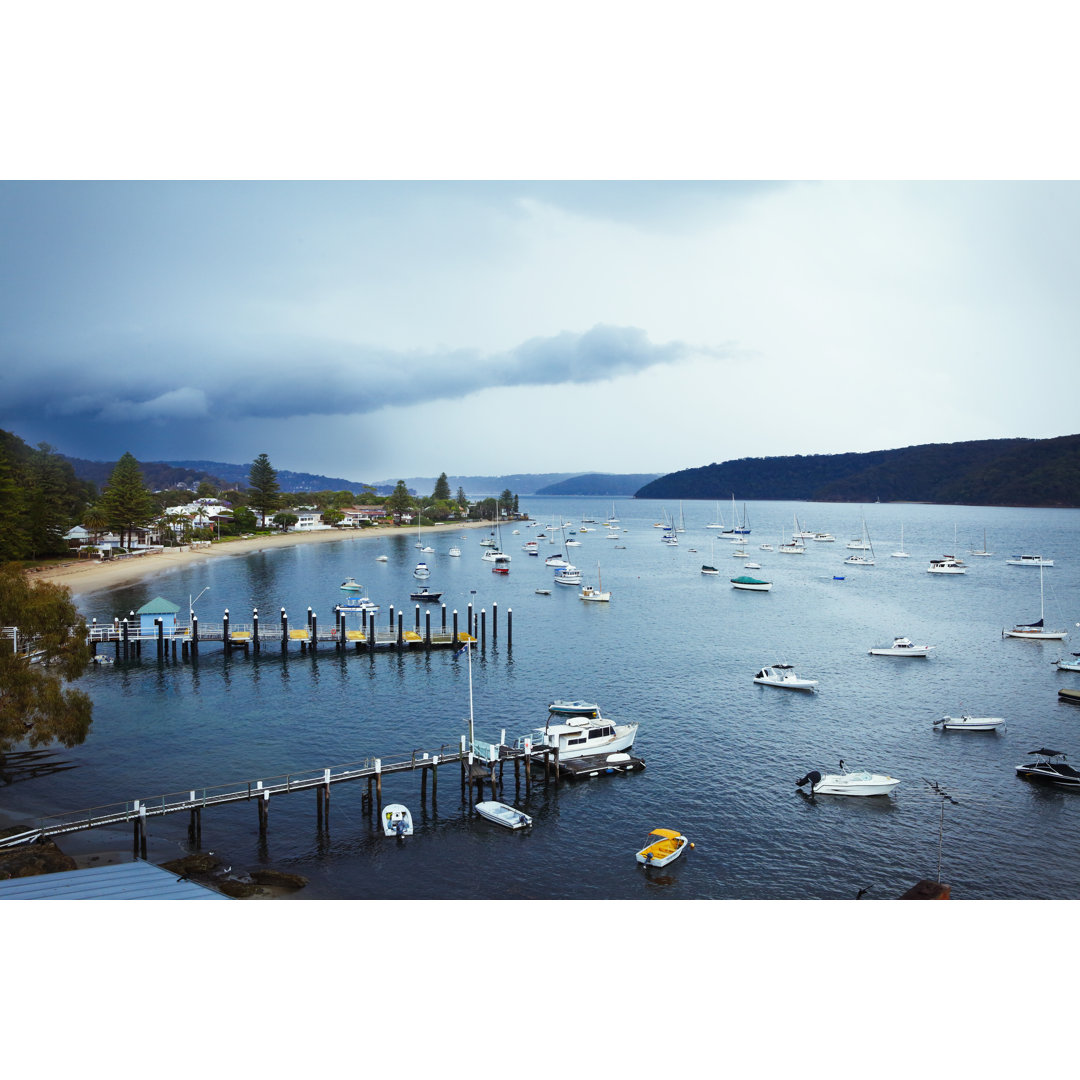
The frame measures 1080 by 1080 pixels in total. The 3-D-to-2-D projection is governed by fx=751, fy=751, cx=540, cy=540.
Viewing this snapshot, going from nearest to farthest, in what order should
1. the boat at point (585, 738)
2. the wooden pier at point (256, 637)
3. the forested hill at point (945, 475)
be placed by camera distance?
the boat at point (585, 738)
the wooden pier at point (256, 637)
the forested hill at point (945, 475)

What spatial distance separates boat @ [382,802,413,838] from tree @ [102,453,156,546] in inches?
2268

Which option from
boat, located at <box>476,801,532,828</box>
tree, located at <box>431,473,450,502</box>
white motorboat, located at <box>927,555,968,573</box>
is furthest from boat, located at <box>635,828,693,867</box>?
tree, located at <box>431,473,450,502</box>

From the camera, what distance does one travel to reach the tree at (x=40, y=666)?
55.3ft

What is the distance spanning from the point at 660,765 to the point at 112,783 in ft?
46.3

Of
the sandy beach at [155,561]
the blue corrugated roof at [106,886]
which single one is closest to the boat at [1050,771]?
the blue corrugated roof at [106,886]

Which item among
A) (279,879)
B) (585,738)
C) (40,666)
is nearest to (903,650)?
(585,738)

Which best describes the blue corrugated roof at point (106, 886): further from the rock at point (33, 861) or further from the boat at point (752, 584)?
the boat at point (752, 584)

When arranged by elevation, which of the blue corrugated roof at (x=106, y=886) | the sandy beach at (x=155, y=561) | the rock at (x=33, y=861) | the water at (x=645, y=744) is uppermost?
the sandy beach at (x=155, y=561)

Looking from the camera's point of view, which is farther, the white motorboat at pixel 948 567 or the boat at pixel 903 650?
the white motorboat at pixel 948 567

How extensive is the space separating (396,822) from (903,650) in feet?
87.9

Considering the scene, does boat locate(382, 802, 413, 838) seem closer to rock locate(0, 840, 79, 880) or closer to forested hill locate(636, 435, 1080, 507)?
rock locate(0, 840, 79, 880)

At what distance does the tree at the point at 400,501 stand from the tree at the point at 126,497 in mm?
55684
